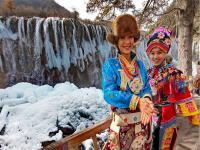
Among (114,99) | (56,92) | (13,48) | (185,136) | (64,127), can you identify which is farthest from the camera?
(13,48)

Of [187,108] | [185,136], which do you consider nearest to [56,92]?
[185,136]

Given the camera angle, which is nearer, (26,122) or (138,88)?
(138,88)

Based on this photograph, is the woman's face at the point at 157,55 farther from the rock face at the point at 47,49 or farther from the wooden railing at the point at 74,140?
the rock face at the point at 47,49

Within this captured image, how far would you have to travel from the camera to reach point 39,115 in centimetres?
877

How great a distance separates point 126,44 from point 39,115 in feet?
24.5

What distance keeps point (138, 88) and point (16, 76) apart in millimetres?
12297

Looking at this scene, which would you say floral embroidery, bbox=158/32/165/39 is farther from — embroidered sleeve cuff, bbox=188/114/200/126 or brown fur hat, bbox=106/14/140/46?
embroidered sleeve cuff, bbox=188/114/200/126

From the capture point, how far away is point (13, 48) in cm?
1316

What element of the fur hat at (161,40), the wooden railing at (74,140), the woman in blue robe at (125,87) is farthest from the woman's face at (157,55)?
the wooden railing at (74,140)

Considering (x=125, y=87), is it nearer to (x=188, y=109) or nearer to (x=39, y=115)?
(x=188, y=109)

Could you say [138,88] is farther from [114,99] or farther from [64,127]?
[64,127]

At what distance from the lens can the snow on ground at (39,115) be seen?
7.62 meters

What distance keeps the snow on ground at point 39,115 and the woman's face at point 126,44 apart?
6.15m

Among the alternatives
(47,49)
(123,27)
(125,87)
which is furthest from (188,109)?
(47,49)
